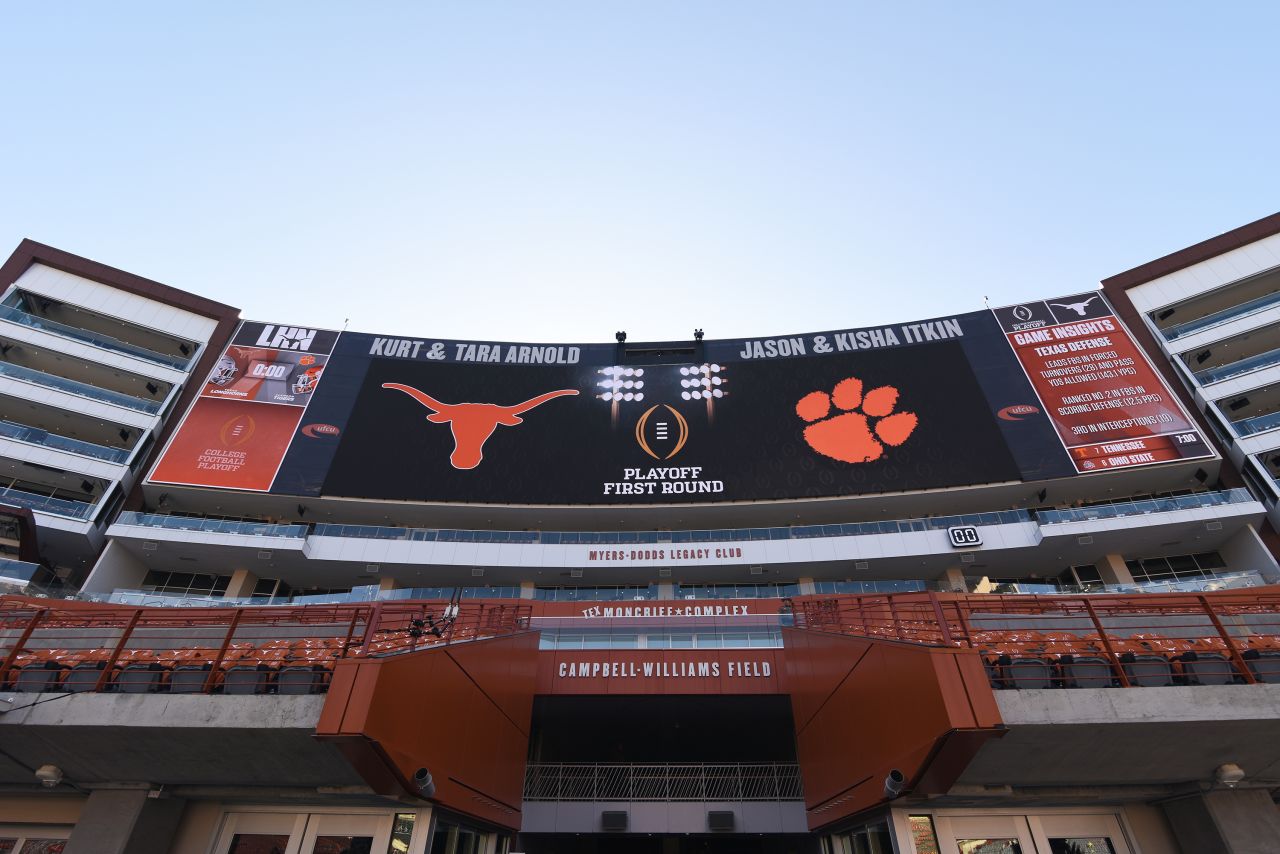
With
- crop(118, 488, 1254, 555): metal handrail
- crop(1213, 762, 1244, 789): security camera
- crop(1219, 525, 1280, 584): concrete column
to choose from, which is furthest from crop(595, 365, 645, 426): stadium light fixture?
crop(1213, 762, 1244, 789): security camera

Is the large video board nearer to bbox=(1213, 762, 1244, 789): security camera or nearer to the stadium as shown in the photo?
the stadium

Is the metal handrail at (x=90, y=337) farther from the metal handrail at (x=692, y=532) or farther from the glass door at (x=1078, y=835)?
the glass door at (x=1078, y=835)

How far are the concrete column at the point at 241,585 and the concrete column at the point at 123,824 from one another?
3184 centimetres

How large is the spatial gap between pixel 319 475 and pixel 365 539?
4.88m

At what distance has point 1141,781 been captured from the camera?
34.7 ft

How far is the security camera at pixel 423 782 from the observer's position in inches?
410

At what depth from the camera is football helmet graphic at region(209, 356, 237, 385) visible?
140 ft

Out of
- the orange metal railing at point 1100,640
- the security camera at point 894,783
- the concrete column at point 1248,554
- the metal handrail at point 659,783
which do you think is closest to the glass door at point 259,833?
the metal handrail at point 659,783

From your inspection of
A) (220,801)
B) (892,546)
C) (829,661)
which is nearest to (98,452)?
(220,801)

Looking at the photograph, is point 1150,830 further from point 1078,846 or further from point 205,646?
point 205,646

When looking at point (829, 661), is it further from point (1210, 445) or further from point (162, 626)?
point (1210, 445)

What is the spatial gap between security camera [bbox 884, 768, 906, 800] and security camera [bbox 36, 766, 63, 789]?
13477 millimetres

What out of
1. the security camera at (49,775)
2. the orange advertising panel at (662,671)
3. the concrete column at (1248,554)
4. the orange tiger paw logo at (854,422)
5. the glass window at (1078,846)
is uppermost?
the orange tiger paw logo at (854,422)

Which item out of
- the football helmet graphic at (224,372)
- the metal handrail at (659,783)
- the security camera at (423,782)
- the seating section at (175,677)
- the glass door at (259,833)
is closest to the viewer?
the security camera at (423,782)
